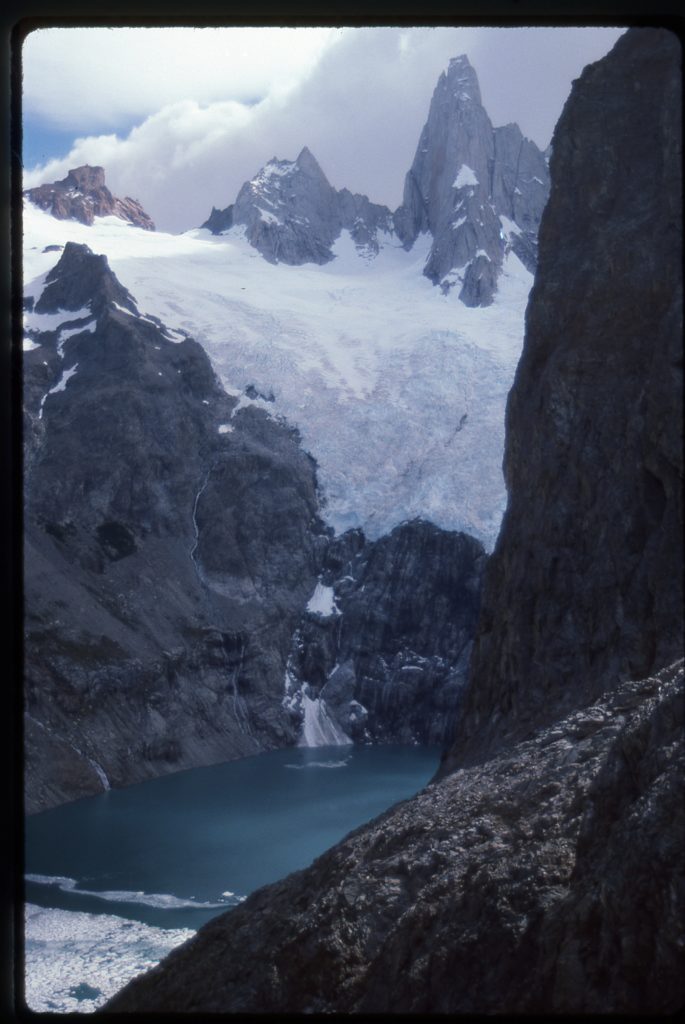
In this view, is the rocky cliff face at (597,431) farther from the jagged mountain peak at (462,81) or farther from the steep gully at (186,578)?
the jagged mountain peak at (462,81)

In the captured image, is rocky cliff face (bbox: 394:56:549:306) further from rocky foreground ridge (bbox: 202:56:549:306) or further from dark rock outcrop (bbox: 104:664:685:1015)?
dark rock outcrop (bbox: 104:664:685:1015)

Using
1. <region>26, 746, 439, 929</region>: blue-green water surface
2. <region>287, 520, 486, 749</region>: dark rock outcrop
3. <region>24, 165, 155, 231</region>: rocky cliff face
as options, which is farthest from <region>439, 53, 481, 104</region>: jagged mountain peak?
<region>26, 746, 439, 929</region>: blue-green water surface

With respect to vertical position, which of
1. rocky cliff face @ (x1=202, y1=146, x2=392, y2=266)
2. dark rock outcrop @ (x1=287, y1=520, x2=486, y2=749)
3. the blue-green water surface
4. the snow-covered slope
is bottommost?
the blue-green water surface

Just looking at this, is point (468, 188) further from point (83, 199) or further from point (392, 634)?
point (392, 634)

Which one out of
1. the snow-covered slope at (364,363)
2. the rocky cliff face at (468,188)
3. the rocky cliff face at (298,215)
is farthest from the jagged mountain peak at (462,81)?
the snow-covered slope at (364,363)

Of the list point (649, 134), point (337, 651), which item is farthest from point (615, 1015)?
point (337, 651)
